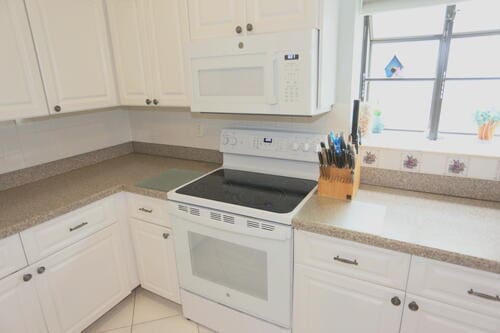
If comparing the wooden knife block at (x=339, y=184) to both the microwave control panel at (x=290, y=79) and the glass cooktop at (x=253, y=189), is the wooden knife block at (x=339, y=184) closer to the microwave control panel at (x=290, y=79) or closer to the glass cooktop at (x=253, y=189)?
the glass cooktop at (x=253, y=189)

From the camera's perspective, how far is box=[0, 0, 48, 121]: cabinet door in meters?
1.48

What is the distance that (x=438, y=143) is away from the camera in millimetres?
1646

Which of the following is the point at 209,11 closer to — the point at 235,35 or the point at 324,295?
the point at 235,35

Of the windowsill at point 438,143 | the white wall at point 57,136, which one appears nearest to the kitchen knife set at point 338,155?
the windowsill at point 438,143

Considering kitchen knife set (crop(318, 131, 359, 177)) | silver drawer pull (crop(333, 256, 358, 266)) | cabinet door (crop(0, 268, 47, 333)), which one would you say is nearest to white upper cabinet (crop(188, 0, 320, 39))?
kitchen knife set (crop(318, 131, 359, 177))

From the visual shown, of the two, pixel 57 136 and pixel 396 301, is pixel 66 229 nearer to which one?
pixel 57 136

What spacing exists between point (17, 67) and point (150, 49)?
0.70 metres

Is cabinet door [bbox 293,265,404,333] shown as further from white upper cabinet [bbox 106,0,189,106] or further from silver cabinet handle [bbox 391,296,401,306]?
white upper cabinet [bbox 106,0,189,106]

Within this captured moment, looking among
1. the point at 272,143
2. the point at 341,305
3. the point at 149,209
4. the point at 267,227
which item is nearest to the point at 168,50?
the point at 272,143

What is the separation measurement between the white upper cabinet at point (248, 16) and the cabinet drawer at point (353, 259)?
966mm

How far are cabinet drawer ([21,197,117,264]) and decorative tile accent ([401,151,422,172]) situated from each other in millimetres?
1693

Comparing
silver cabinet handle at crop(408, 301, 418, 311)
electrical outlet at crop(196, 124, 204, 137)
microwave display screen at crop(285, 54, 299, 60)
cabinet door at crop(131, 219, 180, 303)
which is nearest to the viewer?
silver cabinet handle at crop(408, 301, 418, 311)

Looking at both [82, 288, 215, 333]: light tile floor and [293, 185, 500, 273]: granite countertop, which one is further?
[82, 288, 215, 333]: light tile floor

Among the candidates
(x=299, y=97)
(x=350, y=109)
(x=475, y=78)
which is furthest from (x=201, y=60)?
(x=475, y=78)
